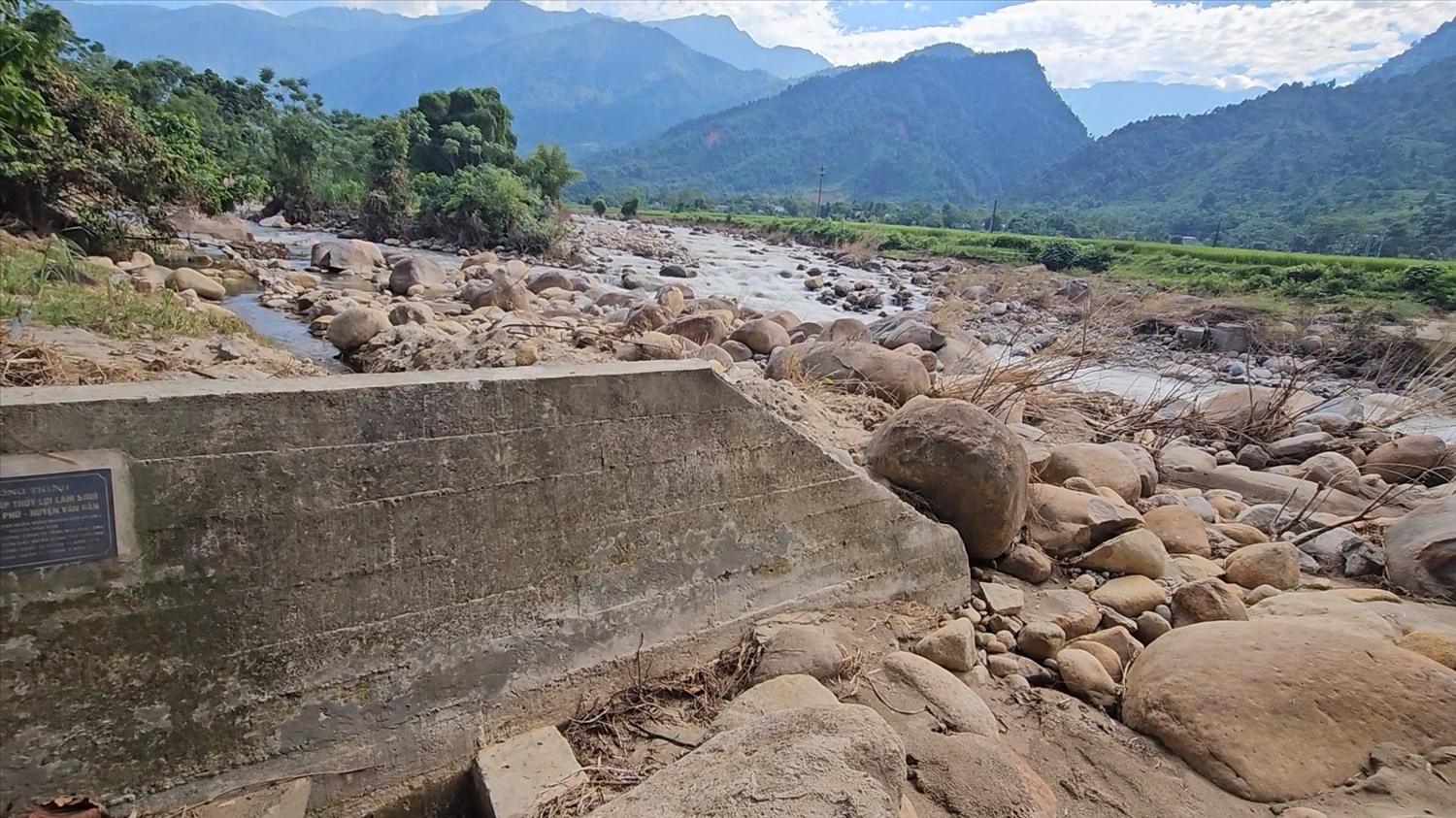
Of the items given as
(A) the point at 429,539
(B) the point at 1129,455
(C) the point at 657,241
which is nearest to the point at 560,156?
(C) the point at 657,241

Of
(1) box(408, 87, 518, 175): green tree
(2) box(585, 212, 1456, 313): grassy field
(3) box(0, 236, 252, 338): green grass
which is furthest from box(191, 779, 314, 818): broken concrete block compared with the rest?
(1) box(408, 87, 518, 175): green tree

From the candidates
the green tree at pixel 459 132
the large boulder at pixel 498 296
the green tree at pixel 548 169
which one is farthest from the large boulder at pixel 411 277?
the green tree at pixel 459 132

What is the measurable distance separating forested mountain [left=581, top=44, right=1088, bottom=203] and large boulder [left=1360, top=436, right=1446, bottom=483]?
127m

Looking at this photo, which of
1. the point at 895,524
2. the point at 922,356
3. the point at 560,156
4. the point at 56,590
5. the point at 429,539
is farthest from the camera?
the point at 560,156

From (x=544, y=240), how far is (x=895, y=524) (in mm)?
24045

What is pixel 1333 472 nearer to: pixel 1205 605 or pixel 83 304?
pixel 1205 605

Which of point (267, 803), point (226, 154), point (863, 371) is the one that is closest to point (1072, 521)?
point (863, 371)

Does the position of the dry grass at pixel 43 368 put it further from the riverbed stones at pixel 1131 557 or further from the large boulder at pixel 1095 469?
the large boulder at pixel 1095 469

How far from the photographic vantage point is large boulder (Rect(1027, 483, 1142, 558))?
477 cm

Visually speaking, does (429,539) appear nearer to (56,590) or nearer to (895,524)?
(56,590)

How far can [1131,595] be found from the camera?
13.9 feet

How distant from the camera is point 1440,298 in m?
20.1

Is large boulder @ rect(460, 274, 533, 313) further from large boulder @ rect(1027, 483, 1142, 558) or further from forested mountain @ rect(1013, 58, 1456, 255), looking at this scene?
forested mountain @ rect(1013, 58, 1456, 255)

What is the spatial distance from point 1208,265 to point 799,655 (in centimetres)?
3083
